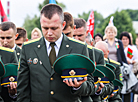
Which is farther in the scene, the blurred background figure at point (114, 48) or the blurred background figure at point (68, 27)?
the blurred background figure at point (114, 48)

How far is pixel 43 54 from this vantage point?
374 centimetres

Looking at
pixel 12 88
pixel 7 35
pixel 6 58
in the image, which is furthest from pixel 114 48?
pixel 12 88

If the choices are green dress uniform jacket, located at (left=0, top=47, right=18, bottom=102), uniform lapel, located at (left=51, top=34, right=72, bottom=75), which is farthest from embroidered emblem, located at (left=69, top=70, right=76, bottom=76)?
green dress uniform jacket, located at (left=0, top=47, right=18, bottom=102)

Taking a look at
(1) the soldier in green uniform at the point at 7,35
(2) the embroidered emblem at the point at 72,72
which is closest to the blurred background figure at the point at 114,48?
(1) the soldier in green uniform at the point at 7,35

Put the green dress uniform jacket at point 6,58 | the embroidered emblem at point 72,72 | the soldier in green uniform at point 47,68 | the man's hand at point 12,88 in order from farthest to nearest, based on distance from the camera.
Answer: the green dress uniform jacket at point 6,58 < the man's hand at point 12,88 < the soldier in green uniform at point 47,68 < the embroidered emblem at point 72,72

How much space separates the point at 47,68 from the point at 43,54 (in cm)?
18

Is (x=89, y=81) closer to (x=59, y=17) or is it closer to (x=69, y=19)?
(x=59, y=17)

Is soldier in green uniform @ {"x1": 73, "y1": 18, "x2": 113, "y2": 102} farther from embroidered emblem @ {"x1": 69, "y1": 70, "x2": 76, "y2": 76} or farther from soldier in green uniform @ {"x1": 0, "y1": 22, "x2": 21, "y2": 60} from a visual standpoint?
embroidered emblem @ {"x1": 69, "y1": 70, "x2": 76, "y2": 76}

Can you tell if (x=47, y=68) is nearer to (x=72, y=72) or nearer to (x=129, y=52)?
(x=72, y=72)

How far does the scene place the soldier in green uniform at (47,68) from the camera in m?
3.65

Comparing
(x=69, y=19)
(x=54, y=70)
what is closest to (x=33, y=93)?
(x=54, y=70)

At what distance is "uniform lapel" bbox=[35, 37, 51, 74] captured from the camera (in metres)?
3.69

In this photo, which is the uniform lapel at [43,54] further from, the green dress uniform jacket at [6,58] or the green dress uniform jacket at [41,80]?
the green dress uniform jacket at [6,58]

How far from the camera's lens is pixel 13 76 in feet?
16.0
